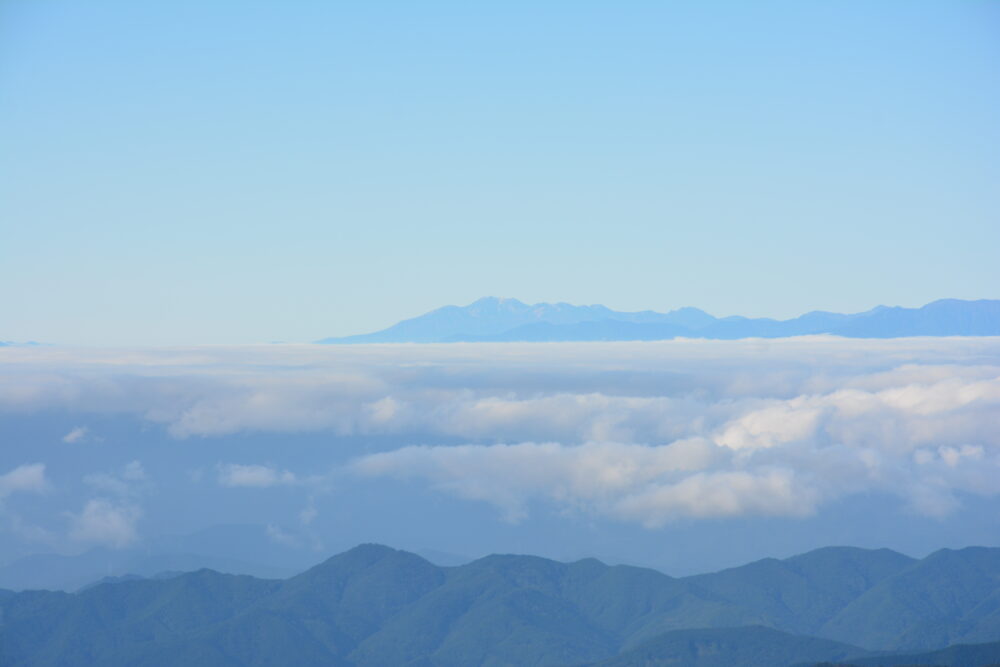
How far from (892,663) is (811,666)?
14.6m

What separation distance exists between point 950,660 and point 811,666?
2466cm

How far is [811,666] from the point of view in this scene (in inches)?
7849

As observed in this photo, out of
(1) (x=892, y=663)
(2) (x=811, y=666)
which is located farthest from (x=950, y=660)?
(2) (x=811, y=666)

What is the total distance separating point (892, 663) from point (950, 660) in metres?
10.1

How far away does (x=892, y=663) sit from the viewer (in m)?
200

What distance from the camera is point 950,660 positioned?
7815 inches

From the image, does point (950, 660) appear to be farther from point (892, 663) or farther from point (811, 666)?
point (811, 666)
